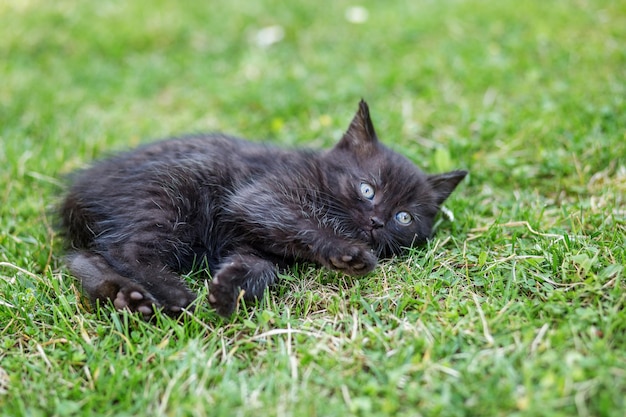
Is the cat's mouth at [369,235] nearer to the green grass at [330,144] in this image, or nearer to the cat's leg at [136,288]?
the green grass at [330,144]

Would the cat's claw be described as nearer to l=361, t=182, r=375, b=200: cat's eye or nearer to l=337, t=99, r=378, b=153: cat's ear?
l=361, t=182, r=375, b=200: cat's eye

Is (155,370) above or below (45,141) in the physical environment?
below

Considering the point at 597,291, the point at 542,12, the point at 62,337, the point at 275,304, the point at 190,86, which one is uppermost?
the point at 542,12

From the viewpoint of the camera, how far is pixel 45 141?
4.66 metres

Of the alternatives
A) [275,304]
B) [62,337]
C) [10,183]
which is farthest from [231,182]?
[10,183]

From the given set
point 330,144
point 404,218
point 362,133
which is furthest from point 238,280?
point 330,144

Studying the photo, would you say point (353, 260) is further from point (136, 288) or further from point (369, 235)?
point (136, 288)

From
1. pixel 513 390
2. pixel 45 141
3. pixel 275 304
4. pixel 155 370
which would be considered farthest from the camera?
pixel 45 141

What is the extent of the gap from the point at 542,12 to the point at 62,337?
603cm

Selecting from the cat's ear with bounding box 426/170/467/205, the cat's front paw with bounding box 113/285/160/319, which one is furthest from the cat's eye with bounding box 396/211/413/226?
the cat's front paw with bounding box 113/285/160/319

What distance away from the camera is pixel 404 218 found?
3264mm

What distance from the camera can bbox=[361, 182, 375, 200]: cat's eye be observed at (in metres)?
3.21

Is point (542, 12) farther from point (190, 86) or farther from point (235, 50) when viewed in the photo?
point (190, 86)

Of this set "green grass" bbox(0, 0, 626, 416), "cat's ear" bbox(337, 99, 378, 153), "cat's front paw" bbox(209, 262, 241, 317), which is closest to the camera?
"green grass" bbox(0, 0, 626, 416)
